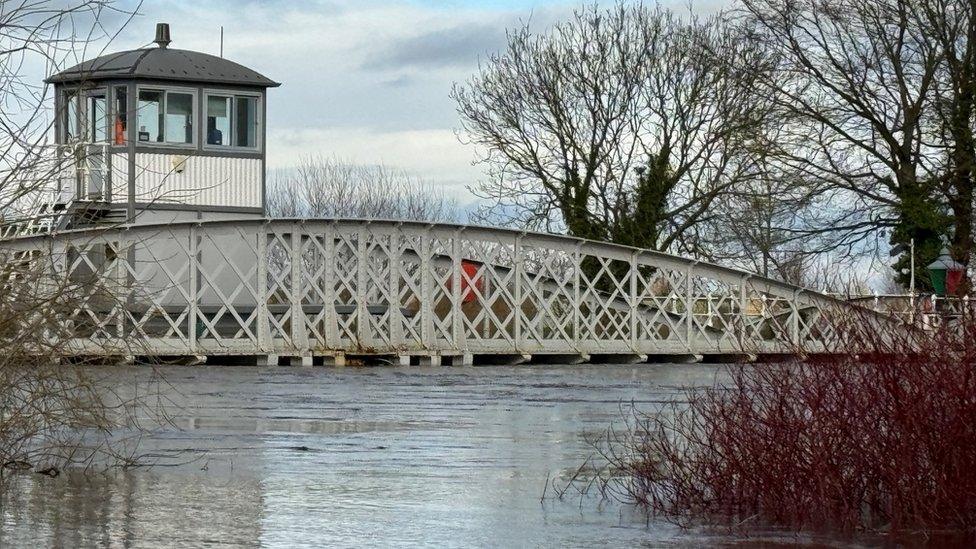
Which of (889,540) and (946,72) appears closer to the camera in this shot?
(889,540)

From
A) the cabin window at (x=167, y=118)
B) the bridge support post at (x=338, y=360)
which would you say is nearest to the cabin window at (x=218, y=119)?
the cabin window at (x=167, y=118)

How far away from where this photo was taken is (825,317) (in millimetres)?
11062

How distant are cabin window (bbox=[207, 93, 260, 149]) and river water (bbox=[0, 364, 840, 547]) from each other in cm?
1523

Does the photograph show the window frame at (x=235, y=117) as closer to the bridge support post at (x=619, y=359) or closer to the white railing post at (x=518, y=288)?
the white railing post at (x=518, y=288)

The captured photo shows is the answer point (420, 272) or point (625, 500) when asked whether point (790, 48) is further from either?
point (625, 500)

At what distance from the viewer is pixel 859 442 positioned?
1036 centimetres

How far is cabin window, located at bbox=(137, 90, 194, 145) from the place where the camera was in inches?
1489

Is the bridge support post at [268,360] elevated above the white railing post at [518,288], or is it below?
below

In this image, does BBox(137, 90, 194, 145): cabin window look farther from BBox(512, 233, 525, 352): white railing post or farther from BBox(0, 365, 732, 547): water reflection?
BBox(0, 365, 732, 547): water reflection

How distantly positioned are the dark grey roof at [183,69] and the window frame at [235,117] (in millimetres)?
248

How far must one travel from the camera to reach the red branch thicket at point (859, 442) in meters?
10.0

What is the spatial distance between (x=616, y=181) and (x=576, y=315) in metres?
10.6

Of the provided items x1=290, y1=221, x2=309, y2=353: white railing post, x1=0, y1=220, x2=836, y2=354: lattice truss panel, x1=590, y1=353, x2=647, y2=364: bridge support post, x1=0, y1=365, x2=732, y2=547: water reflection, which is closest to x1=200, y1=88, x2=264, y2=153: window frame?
x1=0, y1=220, x2=836, y2=354: lattice truss panel

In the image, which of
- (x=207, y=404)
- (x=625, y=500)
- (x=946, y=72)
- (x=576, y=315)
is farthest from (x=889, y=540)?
(x=946, y=72)
